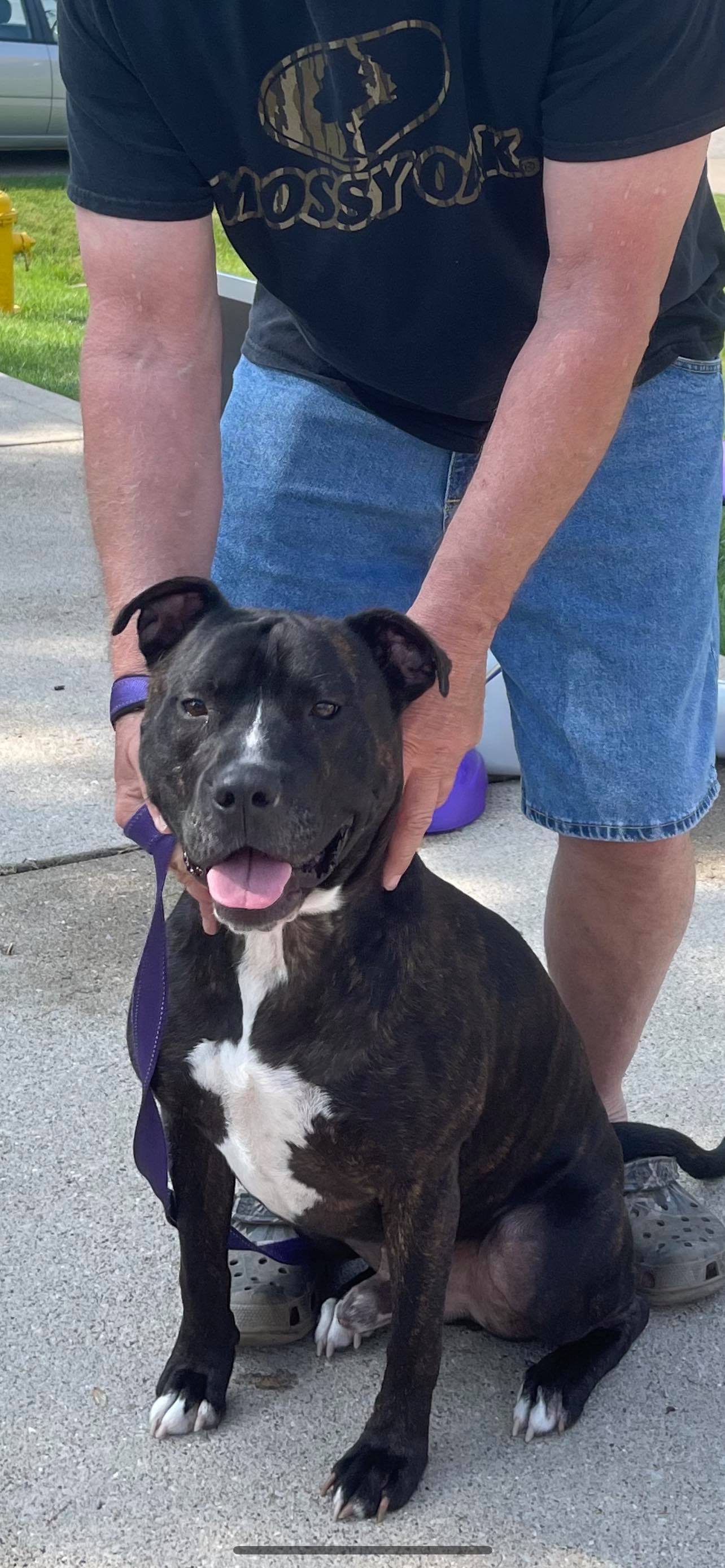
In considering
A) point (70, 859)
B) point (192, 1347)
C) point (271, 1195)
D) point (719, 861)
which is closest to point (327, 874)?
point (271, 1195)

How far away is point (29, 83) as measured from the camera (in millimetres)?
15938

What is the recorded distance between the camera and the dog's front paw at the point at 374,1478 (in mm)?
2188

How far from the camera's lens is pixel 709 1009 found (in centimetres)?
347

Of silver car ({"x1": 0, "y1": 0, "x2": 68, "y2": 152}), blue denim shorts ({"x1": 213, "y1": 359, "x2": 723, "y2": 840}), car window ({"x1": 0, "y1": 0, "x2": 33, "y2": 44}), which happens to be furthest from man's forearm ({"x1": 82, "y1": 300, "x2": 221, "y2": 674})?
car window ({"x1": 0, "y1": 0, "x2": 33, "y2": 44})

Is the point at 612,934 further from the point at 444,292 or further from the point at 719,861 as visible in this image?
the point at 719,861

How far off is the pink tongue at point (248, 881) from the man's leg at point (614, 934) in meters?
0.87

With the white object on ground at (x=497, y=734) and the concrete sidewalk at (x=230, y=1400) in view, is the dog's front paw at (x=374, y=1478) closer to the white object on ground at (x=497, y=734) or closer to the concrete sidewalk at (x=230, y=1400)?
the concrete sidewalk at (x=230, y=1400)

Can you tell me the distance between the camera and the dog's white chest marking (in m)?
2.15

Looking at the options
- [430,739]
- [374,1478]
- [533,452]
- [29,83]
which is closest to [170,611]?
[430,739]

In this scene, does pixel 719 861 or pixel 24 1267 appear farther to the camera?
pixel 719 861

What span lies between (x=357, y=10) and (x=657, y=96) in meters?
0.44

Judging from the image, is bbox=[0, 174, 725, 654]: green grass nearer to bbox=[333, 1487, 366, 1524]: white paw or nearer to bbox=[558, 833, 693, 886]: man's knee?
bbox=[558, 833, 693, 886]: man's knee

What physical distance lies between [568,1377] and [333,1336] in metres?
0.37

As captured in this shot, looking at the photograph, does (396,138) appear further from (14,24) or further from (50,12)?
(50,12)
